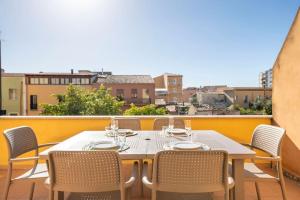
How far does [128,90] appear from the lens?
31500 mm

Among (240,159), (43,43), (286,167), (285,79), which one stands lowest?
(286,167)

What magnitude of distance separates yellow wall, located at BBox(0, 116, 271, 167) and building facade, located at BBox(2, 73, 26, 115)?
81.4 ft

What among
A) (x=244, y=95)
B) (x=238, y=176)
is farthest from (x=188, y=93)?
(x=238, y=176)

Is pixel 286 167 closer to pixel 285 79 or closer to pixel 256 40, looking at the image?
pixel 285 79

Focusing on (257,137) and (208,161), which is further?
(257,137)

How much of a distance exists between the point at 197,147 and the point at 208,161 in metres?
0.53

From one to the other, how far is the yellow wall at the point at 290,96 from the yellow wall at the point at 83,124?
38cm

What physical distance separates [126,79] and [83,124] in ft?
93.6

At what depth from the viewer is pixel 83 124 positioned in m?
4.01

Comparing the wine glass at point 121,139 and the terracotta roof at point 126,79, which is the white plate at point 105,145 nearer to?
the wine glass at point 121,139

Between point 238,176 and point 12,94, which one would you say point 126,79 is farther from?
point 238,176

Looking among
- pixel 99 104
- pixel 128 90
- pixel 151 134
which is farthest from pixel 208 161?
pixel 128 90

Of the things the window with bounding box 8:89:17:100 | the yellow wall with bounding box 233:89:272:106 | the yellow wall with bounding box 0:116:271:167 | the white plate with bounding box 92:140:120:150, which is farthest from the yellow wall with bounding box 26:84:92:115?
the white plate with bounding box 92:140:120:150

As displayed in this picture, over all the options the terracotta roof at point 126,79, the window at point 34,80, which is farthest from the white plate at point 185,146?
the terracotta roof at point 126,79
